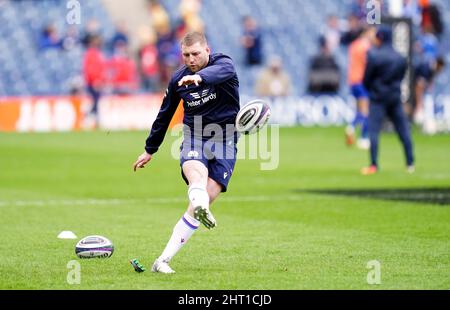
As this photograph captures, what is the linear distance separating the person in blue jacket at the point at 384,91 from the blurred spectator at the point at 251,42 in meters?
17.5

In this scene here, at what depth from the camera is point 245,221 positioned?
14.4 m

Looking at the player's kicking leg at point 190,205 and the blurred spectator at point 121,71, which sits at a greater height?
the blurred spectator at point 121,71

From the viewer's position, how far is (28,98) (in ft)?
116

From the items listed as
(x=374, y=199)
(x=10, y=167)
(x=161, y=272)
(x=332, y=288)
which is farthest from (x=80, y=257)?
(x=10, y=167)

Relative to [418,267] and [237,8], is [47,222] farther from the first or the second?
[237,8]

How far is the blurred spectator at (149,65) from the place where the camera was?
38188 millimetres

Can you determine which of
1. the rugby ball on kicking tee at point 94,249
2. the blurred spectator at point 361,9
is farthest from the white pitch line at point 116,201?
the blurred spectator at point 361,9

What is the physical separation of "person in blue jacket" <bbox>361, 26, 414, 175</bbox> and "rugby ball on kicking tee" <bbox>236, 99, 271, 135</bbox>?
11139 millimetres

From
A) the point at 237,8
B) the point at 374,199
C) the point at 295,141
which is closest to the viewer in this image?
the point at 374,199

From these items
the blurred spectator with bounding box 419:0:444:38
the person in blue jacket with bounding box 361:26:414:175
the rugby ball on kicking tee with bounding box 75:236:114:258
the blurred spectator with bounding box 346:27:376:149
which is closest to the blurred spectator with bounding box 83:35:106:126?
the blurred spectator with bounding box 346:27:376:149

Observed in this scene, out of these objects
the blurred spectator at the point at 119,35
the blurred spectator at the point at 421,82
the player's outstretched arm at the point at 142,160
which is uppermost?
the blurred spectator at the point at 119,35

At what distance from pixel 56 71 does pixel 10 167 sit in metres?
15.7

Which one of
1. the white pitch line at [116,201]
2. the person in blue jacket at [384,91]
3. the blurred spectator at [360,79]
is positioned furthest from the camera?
the blurred spectator at [360,79]

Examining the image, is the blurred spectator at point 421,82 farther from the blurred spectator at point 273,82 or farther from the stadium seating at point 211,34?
the blurred spectator at point 273,82
